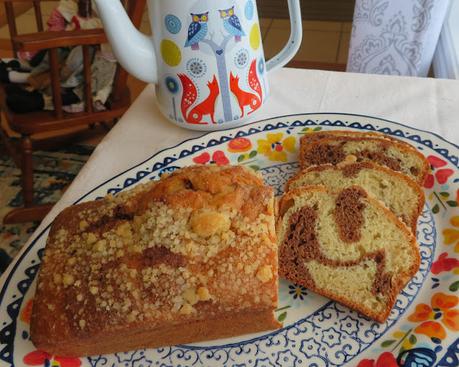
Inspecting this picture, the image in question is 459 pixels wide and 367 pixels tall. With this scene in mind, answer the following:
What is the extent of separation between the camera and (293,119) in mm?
1034

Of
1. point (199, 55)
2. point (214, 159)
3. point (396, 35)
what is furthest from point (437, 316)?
point (396, 35)

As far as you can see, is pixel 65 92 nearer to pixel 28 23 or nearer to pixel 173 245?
pixel 173 245

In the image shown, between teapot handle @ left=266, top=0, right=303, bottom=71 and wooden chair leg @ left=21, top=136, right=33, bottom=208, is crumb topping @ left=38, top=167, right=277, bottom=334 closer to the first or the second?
teapot handle @ left=266, top=0, right=303, bottom=71

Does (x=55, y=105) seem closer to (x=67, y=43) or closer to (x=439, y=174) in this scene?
(x=67, y=43)

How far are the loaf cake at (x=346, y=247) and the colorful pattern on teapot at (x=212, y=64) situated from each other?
0.25 meters

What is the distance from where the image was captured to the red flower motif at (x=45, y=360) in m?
0.65

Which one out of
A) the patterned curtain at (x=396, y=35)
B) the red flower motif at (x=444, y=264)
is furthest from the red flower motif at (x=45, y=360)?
the patterned curtain at (x=396, y=35)

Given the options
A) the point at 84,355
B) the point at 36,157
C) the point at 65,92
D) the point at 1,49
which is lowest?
the point at 36,157

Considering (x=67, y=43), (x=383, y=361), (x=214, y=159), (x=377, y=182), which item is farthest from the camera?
(x=67, y=43)

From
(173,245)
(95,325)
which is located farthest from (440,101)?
(95,325)

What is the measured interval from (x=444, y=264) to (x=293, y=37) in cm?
55

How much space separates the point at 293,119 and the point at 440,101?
337 millimetres

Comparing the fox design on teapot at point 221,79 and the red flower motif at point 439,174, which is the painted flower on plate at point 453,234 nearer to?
the red flower motif at point 439,174

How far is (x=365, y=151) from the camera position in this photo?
2.99ft
